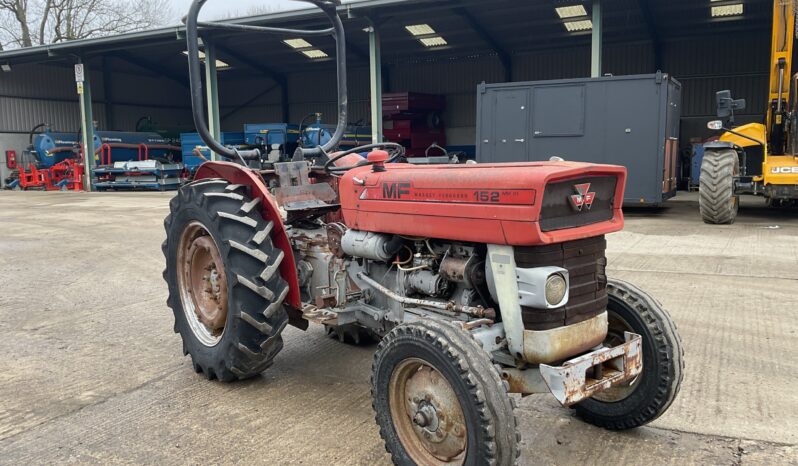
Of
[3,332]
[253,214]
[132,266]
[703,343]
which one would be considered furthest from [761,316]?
[132,266]

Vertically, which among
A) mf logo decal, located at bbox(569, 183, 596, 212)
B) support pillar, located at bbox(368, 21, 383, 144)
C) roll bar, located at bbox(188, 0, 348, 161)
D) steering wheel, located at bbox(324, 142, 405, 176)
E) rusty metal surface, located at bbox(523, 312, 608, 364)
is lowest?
rusty metal surface, located at bbox(523, 312, 608, 364)

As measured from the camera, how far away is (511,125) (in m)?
11.3

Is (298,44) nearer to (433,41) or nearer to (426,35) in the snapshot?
(426,35)

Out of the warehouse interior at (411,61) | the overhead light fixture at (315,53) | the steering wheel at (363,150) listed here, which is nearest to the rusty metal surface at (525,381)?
the steering wheel at (363,150)

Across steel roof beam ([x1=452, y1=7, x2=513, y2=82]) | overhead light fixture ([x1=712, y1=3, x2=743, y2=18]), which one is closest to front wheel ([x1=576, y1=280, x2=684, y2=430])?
steel roof beam ([x1=452, y1=7, x2=513, y2=82])

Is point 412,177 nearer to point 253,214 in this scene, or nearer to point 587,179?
point 587,179

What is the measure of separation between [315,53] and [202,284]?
19825 millimetres

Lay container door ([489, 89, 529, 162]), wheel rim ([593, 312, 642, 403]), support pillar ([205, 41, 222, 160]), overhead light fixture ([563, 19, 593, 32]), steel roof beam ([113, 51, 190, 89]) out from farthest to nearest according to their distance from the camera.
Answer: steel roof beam ([113, 51, 190, 89]) < overhead light fixture ([563, 19, 593, 32]) < support pillar ([205, 41, 222, 160]) < container door ([489, 89, 529, 162]) < wheel rim ([593, 312, 642, 403])

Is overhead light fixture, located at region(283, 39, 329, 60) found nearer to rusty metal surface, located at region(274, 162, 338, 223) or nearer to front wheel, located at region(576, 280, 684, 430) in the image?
rusty metal surface, located at region(274, 162, 338, 223)

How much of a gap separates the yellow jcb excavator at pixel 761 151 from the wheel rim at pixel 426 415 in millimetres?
7526

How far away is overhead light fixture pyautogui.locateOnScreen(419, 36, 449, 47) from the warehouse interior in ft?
0.63

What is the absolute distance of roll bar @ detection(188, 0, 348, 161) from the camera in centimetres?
317

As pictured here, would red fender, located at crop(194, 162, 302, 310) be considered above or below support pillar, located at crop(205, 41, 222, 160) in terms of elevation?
below

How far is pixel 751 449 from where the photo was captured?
2.58 metres
